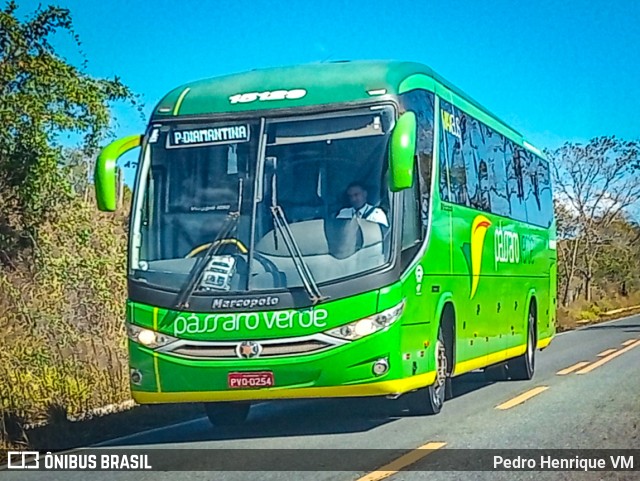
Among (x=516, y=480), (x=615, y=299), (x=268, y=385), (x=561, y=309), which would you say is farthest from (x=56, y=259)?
(x=615, y=299)

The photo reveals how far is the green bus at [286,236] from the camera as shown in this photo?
9789mm

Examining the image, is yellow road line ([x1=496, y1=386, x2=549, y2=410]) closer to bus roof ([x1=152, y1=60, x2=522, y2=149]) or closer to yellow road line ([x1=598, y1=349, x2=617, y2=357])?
bus roof ([x1=152, y1=60, x2=522, y2=149])

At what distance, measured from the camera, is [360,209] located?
1010 cm

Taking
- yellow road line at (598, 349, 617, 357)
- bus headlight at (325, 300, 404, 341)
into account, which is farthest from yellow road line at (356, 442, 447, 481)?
yellow road line at (598, 349, 617, 357)

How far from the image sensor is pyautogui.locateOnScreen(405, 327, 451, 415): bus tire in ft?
37.9

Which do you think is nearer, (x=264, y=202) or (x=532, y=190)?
(x=264, y=202)

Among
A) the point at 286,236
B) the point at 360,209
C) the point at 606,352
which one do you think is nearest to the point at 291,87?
the point at 360,209

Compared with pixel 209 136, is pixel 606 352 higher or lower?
lower

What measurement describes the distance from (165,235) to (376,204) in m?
2.00

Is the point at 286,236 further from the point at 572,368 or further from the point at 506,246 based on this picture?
the point at 572,368

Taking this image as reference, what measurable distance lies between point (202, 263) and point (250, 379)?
1.15 meters

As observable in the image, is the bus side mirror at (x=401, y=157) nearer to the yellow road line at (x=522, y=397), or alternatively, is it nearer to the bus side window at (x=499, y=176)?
the yellow road line at (x=522, y=397)

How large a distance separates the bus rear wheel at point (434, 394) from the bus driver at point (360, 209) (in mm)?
1982

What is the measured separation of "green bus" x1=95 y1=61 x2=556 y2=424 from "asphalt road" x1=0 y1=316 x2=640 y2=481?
503 millimetres
